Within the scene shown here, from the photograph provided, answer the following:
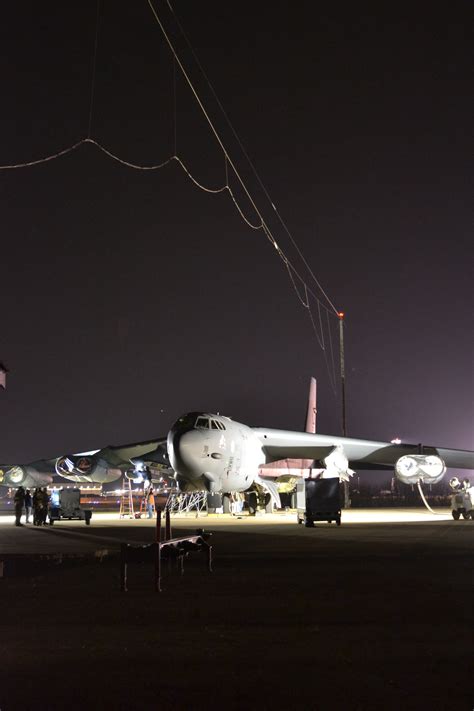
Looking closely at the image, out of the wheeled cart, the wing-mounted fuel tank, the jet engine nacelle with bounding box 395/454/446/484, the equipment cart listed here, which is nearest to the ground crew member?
the equipment cart

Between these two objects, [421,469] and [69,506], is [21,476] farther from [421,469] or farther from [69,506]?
[421,469]

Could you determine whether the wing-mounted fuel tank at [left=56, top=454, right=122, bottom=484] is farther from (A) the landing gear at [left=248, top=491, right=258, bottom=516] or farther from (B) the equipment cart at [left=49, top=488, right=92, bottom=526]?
(A) the landing gear at [left=248, top=491, right=258, bottom=516]

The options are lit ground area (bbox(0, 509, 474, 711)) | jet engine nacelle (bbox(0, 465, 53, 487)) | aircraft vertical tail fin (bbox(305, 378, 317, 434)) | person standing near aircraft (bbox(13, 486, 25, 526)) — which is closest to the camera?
lit ground area (bbox(0, 509, 474, 711))

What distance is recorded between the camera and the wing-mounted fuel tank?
37062mm

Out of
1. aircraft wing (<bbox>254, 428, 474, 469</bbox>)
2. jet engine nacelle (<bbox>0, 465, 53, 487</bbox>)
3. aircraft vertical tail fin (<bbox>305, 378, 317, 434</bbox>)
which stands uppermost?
aircraft vertical tail fin (<bbox>305, 378, 317, 434</bbox>)

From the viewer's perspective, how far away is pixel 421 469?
33438 mm

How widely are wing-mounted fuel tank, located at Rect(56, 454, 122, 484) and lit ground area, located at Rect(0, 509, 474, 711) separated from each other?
2334 centimetres

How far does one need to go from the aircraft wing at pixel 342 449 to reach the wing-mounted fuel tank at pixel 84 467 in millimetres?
7748

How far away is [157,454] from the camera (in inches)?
1497

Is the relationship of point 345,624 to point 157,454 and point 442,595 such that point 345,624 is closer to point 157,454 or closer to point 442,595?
point 442,595

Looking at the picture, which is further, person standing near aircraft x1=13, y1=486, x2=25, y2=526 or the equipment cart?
the equipment cart

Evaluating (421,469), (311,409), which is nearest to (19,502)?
(421,469)

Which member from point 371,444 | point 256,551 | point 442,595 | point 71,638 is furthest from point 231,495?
point 71,638

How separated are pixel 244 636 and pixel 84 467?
30747mm
